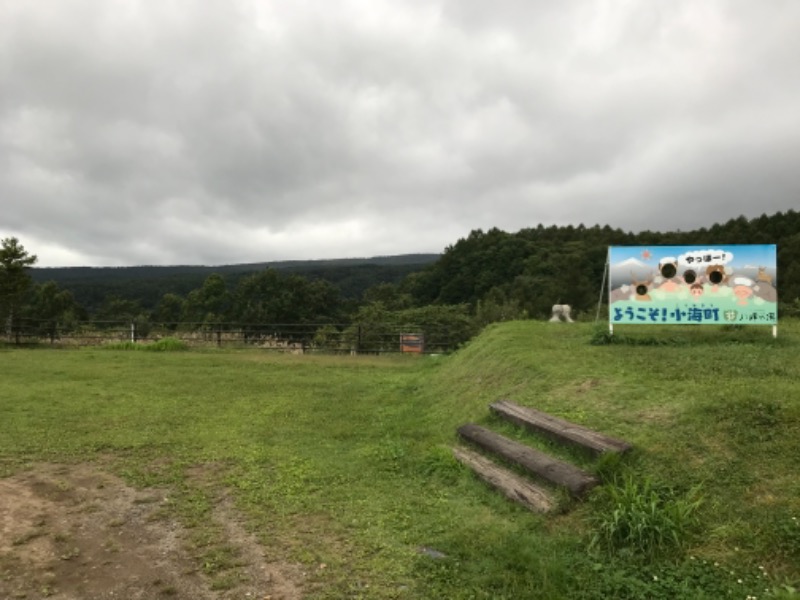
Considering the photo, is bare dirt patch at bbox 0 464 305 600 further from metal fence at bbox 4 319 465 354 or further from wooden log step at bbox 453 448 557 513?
metal fence at bbox 4 319 465 354

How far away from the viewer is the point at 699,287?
8781 millimetres

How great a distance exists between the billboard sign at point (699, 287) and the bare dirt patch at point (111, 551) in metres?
7.29

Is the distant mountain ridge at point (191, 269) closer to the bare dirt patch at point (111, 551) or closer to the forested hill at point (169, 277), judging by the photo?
the forested hill at point (169, 277)

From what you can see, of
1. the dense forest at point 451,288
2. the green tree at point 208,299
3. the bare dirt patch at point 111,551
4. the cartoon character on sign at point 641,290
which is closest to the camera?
the bare dirt patch at point 111,551

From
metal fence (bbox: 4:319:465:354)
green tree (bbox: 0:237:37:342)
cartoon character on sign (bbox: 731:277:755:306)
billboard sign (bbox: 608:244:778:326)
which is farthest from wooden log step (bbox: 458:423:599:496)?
green tree (bbox: 0:237:37:342)

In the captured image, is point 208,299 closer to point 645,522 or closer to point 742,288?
point 742,288

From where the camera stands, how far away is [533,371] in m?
7.22

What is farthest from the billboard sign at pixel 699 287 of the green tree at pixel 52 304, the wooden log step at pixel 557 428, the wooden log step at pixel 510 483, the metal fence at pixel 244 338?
the green tree at pixel 52 304

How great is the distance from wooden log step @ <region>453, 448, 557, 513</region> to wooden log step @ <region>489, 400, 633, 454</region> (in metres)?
0.56

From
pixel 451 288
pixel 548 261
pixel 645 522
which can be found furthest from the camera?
pixel 451 288

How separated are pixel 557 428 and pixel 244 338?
15.7 metres

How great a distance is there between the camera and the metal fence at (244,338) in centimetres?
1761

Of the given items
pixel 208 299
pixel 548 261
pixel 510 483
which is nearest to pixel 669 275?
pixel 510 483

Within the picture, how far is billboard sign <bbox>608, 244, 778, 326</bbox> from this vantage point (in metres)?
8.62
